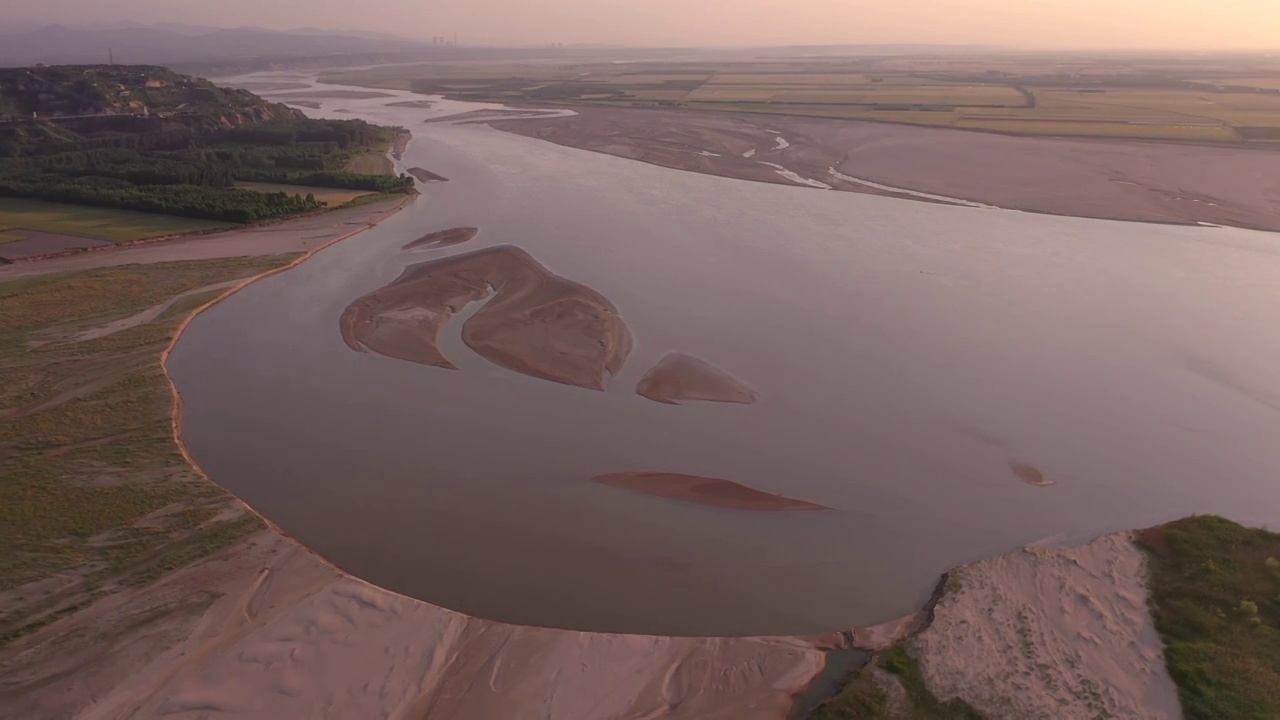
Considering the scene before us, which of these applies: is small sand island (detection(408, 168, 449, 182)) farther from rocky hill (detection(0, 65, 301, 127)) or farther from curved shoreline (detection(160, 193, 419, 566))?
rocky hill (detection(0, 65, 301, 127))

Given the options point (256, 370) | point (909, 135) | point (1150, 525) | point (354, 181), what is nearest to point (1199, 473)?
point (1150, 525)

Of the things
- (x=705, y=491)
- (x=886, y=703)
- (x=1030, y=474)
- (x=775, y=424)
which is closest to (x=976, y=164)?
(x=1030, y=474)

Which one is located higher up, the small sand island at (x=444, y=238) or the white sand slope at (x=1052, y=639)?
the small sand island at (x=444, y=238)

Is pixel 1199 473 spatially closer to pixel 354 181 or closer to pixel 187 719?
pixel 187 719

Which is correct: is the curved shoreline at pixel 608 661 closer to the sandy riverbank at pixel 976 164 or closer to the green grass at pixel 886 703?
the green grass at pixel 886 703

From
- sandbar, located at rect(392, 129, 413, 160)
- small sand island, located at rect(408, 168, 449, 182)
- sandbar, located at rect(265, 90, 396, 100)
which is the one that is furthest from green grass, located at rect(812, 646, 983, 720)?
sandbar, located at rect(265, 90, 396, 100)

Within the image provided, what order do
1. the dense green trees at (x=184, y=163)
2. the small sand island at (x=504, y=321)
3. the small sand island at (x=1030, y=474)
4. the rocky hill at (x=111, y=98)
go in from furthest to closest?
the rocky hill at (x=111, y=98)
the dense green trees at (x=184, y=163)
the small sand island at (x=504, y=321)
the small sand island at (x=1030, y=474)

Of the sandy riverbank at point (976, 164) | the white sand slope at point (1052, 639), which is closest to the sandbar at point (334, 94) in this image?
the sandy riverbank at point (976, 164)

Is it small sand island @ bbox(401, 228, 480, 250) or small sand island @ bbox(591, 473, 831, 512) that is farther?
small sand island @ bbox(401, 228, 480, 250)
